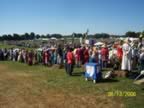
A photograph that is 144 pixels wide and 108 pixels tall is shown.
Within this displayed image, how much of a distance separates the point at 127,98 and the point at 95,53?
910 cm

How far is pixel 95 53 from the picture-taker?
1998 centimetres

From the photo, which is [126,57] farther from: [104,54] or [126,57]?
[104,54]

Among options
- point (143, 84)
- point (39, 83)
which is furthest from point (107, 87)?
point (39, 83)

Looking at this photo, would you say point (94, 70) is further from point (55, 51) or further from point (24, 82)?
point (55, 51)

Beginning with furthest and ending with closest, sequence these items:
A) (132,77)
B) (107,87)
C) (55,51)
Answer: (55,51), (132,77), (107,87)

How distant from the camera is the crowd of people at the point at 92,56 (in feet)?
53.1

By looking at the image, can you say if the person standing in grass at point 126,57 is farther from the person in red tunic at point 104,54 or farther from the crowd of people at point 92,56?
the person in red tunic at point 104,54

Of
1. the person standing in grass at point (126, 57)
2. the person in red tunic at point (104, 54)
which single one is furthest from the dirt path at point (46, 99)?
the person in red tunic at point (104, 54)

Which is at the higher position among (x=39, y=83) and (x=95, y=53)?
(x=95, y=53)

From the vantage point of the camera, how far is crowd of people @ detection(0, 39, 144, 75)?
53.1ft

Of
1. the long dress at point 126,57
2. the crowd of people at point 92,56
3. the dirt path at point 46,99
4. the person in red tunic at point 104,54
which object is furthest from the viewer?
the person in red tunic at point 104,54

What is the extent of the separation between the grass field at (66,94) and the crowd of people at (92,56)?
1.76 m

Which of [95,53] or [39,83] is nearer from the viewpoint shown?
[39,83]

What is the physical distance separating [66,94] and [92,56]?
7.29m
